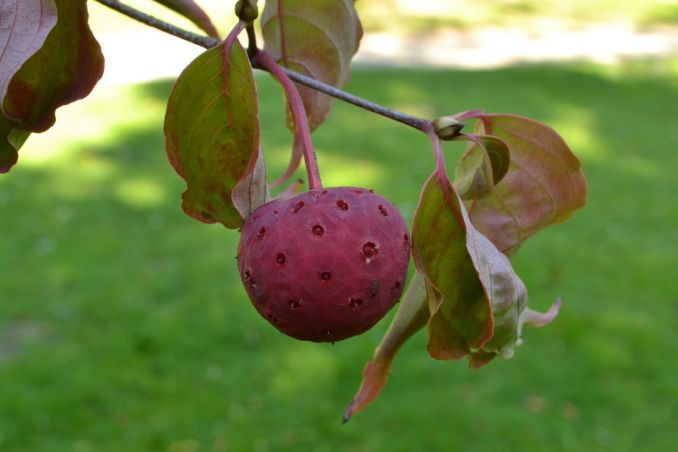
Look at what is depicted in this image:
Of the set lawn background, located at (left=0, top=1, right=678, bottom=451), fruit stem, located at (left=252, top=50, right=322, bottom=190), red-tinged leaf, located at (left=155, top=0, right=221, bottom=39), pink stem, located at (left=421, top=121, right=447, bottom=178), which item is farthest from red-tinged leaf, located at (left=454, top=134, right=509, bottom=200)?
lawn background, located at (left=0, top=1, right=678, bottom=451)

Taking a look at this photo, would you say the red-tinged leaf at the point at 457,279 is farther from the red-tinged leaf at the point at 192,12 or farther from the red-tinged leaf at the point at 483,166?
the red-tinged leaf at the point at 192,12

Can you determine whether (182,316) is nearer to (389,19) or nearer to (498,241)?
(498,241)

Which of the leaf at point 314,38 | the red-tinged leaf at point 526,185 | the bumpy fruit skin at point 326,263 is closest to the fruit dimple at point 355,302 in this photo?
the bumpy fruit skin at point 326,263

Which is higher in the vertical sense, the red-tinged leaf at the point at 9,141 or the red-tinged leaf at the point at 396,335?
the red-tinged leaf at the point at 9,141

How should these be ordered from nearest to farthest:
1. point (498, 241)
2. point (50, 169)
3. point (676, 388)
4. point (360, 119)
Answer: point (498, 241)
point (676, 388)
point (50, 169)
point (360, 119)

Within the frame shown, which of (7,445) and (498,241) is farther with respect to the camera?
(7,445)

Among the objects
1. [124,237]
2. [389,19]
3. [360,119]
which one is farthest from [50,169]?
[389,19]

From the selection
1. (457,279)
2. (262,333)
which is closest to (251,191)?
(457,279)
